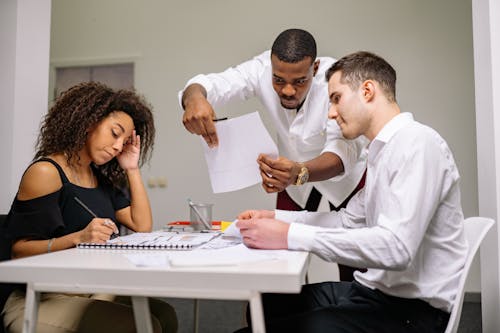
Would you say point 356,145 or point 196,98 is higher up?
point 196,98

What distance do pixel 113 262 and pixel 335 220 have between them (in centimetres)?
77

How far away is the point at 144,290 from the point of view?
0.82 meters

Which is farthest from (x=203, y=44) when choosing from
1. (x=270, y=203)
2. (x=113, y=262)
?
(x=113, y=262)

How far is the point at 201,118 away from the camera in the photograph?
1.58 meters

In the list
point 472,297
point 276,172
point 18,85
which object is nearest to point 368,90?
point 276,172

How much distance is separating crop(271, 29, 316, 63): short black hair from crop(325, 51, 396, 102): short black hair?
40 centimetres

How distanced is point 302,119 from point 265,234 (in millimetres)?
995

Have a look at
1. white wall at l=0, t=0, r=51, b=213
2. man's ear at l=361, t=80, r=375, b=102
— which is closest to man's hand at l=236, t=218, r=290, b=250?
man's ear at l=361, t=80, r=375, b=102

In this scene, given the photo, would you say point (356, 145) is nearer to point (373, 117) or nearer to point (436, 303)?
point (373, 117)

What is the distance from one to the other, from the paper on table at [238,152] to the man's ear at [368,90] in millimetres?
426

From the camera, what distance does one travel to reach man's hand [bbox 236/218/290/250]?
1.09 metres

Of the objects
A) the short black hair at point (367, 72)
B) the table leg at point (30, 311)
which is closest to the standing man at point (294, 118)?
the short black hair at point (367, 72)

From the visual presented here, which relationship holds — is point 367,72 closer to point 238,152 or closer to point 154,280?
point 238,152

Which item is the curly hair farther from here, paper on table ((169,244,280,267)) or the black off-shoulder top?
paper on table ((169,244,280,267))
